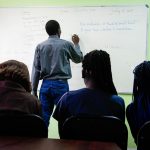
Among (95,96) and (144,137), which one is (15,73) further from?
(144,137)

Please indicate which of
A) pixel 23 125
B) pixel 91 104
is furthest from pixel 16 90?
pixel 91 104

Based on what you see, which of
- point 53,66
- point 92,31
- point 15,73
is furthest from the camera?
point 92,31

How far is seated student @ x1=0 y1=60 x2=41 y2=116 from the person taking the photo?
167 cm

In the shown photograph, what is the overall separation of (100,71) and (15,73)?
53 centimetres

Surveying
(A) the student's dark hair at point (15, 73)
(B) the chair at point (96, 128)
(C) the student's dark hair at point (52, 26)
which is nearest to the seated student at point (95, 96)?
(B) the chair at point (96, 128)

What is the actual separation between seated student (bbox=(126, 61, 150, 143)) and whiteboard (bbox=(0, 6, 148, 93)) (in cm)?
165

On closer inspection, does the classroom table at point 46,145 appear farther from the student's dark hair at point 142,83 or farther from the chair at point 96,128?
the student's dark hair at point 142,83

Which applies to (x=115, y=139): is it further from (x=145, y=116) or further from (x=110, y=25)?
(x=110, y=25)

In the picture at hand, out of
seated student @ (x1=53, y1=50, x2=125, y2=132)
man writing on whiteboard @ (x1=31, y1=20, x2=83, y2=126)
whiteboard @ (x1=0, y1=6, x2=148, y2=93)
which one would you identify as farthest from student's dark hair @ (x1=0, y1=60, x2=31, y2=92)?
whiteboard @ (x1=0, y1=6, x2=148, y2=93)

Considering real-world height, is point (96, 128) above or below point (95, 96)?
below

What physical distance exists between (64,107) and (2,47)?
92.5 inches

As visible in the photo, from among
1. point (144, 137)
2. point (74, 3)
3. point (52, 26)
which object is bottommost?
point (144, 137)

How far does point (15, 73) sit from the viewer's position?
1830mm

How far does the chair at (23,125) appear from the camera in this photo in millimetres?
1526
